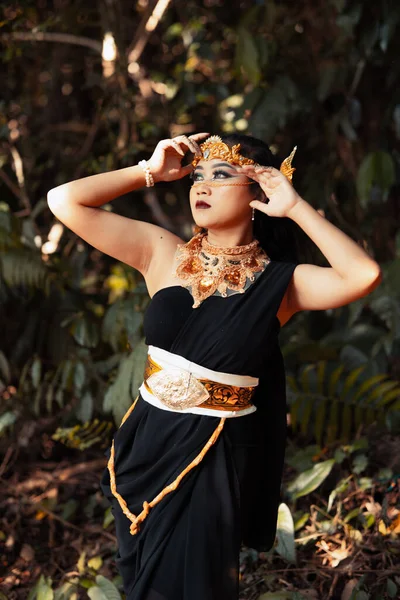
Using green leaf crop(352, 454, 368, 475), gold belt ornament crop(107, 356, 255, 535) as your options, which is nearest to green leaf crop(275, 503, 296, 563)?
green leaf crop(352, 454, 368, 475)

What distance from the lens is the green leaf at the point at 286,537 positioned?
2969 millimetres

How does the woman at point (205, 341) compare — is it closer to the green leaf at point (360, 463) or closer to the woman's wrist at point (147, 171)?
the woman's wrist at point (147, 171)

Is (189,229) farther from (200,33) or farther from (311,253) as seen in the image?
(311,253)

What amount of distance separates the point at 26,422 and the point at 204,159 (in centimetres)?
254

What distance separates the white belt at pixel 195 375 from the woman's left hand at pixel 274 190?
454 millimetres

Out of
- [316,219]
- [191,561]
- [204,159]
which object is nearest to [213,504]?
[191,561]

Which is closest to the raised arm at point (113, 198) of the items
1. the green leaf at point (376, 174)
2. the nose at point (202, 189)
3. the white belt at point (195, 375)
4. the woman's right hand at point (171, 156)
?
the woman's right hand at point (171, 156)

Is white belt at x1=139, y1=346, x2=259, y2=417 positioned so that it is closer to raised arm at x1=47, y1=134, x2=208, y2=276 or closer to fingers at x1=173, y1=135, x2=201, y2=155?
raised arm at x1=47, y1=134, x2=208, y2=276

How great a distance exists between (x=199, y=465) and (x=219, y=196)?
74 cm

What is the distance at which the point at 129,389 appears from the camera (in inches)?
137

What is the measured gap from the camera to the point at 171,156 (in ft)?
7.54

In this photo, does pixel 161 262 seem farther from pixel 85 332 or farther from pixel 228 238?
pixel 85 332

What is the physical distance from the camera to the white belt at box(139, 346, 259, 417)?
2143mm

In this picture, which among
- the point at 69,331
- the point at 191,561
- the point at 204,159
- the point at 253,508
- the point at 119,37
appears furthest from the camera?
the point at 119,37
